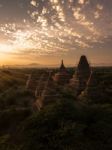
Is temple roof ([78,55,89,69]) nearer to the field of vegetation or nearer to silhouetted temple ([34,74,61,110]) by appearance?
silhouetted temple ([34,74,61,110])

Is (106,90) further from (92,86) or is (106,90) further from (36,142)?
(36,142)

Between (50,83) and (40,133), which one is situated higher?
(50,83)

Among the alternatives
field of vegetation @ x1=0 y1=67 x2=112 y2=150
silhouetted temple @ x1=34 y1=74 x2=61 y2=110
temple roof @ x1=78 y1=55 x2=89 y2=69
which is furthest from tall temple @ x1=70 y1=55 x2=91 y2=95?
field of vegetation @ x1=0 y1=67 x2=112 y2=150

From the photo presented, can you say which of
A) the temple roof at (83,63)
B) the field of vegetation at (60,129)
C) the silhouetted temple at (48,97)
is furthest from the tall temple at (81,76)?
the field of vegetation at (60,129)

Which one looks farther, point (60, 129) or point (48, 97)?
point (48, 97)

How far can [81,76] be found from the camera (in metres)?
22.0

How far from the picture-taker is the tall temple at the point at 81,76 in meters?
20.0

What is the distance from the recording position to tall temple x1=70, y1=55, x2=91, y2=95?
65.7 ft

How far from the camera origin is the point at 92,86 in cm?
1773

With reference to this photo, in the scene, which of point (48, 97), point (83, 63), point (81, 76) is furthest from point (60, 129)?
point (83, 63)

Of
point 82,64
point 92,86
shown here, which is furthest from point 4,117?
point 82,64

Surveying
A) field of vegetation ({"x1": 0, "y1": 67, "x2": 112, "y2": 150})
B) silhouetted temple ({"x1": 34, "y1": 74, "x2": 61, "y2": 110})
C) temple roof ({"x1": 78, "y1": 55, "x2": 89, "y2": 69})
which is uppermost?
temple roof ({"x1": 78, "y1": 55, "x2": 89, "y2": 69})

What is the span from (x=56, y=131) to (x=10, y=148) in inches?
87.8

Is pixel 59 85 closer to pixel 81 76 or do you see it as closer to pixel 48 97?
pixel 81 76
